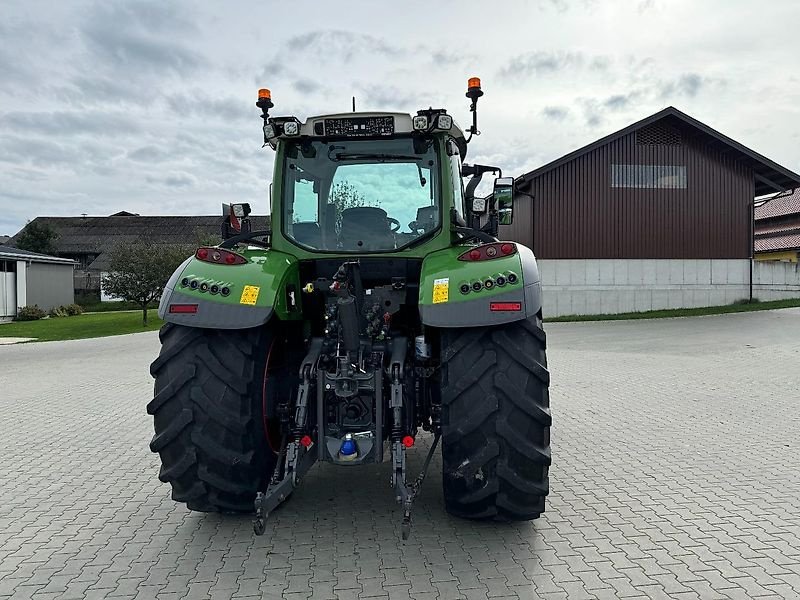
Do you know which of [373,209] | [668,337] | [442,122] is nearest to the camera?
[442,122]

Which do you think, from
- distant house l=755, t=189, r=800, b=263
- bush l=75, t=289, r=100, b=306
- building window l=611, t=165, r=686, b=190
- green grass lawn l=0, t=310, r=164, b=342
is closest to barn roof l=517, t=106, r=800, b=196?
building window l=611, t=165, r=686, b=190

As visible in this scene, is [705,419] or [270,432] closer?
[270,432]

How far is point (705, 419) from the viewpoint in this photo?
7.34m

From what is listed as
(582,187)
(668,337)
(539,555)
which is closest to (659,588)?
(539,555)

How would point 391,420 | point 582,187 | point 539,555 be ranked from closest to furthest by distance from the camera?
1. point 539,555
2. point 391,420
3. point 582,187

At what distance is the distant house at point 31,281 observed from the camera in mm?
29250

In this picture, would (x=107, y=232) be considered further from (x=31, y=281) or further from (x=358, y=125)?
(x=358, y=125)

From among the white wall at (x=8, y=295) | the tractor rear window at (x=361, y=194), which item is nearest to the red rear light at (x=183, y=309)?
the tractor rear window at (x=361, y=194)

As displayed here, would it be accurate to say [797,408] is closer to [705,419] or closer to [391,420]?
[705,419]

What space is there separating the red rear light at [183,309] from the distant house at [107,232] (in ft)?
161

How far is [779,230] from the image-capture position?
135 feet

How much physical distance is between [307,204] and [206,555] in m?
2.49

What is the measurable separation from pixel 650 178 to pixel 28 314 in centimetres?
2769

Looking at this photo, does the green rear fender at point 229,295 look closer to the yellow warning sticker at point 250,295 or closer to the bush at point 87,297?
the yellow warning sticker at point 250,295
